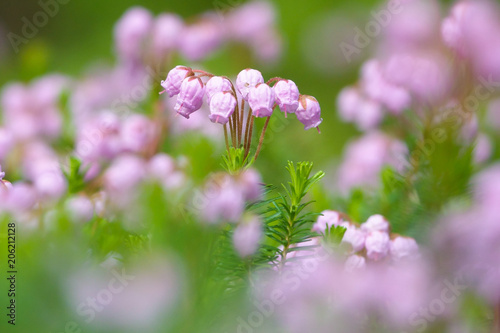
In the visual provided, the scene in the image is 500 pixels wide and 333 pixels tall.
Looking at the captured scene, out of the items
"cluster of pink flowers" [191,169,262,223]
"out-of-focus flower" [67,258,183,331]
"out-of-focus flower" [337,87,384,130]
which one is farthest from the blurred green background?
"out-of-focus flower" [67,258,183,331]

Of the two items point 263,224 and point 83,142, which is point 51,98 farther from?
point 263,224

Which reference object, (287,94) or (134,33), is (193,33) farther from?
(287,94)

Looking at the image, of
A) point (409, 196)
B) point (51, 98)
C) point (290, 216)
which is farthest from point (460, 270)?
point (51, 98)

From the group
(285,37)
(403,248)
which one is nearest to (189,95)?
(403,248)

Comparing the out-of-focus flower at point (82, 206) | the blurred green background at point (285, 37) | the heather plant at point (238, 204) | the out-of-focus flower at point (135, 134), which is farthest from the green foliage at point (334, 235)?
the blurred green background at point (285, 37)

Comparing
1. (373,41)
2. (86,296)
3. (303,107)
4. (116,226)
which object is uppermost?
(373,41)

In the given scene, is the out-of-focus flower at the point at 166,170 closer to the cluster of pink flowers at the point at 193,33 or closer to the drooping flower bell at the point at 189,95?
the drooping flower bell at the point at 189,95
